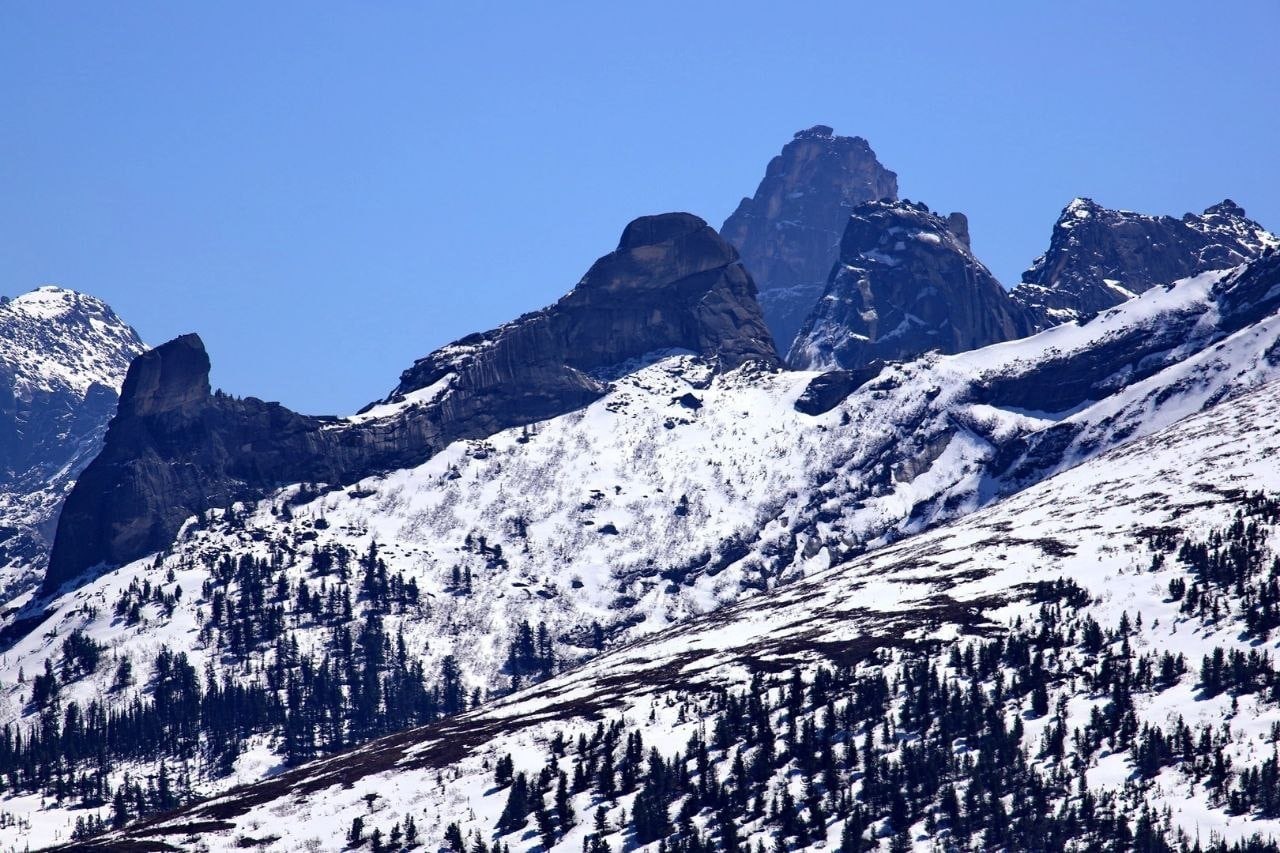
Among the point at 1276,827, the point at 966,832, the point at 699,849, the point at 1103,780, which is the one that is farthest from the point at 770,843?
the point at 1276,827

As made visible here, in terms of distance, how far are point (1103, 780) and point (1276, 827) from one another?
74.1 ft

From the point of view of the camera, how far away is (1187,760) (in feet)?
640

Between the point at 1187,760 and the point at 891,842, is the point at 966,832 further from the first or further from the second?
the point at 1187,760

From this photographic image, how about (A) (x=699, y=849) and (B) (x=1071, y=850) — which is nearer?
(B) (x=1071, y=850)

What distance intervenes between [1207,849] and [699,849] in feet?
167

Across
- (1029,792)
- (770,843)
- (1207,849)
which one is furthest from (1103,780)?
(770,843)

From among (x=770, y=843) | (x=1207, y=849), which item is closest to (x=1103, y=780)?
(x=1207, y=849)

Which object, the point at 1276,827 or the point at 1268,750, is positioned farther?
the point at 1268,750

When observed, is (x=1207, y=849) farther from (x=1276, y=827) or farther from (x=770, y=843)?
(x=770, y=843)

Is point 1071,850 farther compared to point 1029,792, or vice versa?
point 1029,792

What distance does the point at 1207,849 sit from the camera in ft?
572

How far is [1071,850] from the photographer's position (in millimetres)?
180750

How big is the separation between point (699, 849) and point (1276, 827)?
56.7 m

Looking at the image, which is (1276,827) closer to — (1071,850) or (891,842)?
(1071,850)
